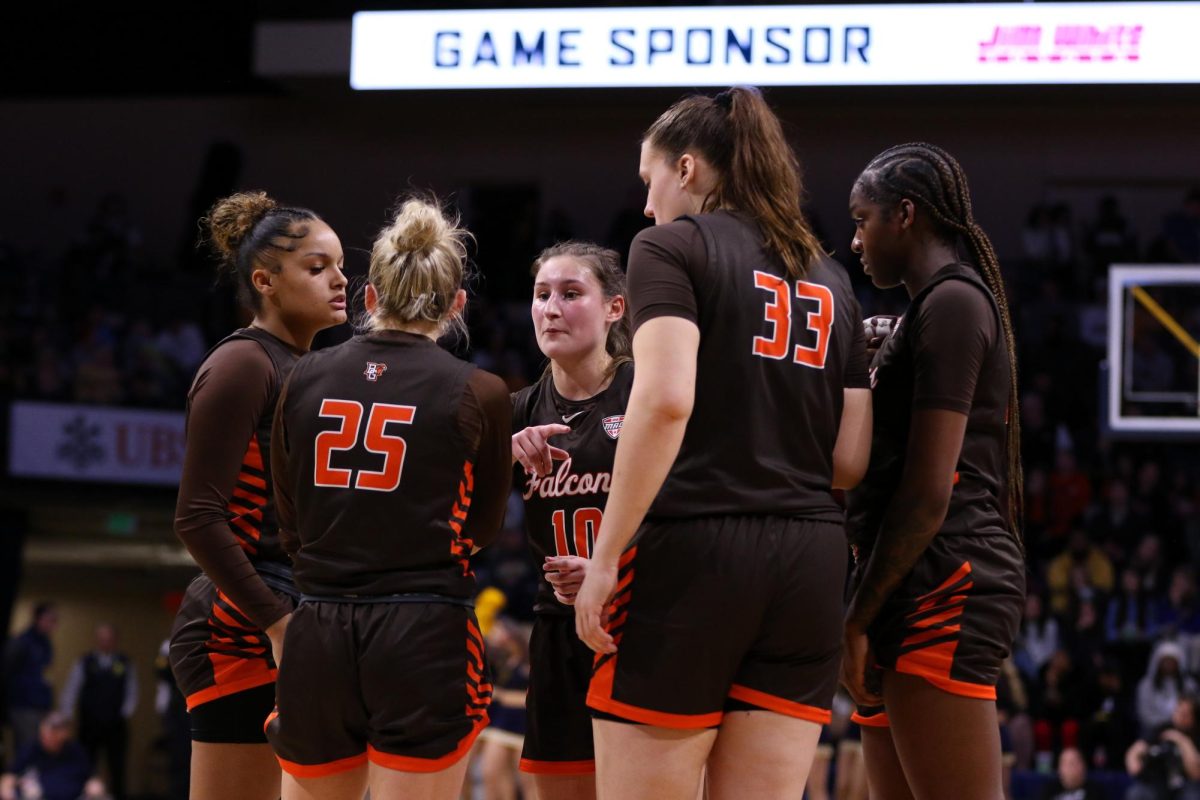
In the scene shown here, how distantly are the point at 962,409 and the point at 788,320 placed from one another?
1.50 ft

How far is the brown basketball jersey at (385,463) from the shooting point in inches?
120

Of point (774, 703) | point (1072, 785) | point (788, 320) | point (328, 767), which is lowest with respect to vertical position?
point (1072, 785)

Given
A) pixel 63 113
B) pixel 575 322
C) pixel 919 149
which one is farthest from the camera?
pixel 63 113

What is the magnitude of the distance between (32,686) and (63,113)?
8.41 m

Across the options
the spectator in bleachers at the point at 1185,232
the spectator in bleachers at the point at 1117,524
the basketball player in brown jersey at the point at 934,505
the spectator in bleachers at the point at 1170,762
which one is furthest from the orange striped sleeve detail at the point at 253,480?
the spectator in bleachers at the point at 1185,232

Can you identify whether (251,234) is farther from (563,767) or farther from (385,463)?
(563,767)

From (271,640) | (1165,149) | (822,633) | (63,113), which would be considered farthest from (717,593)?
(63,113)

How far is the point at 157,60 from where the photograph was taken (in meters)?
18.5

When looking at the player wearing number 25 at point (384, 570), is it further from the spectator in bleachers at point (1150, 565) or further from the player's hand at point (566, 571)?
the spectator in bleachers at point (1150, 565)

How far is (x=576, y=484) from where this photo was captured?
384 centimetres

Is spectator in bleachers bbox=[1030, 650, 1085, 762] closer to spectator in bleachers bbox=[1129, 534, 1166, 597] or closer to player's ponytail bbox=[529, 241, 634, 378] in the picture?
spectator in bleachers bbox=[1129, 534, 1166, 597]

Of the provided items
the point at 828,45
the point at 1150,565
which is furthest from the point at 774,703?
the point at 1150,565

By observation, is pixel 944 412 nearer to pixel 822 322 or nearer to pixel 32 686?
pixel 822 322

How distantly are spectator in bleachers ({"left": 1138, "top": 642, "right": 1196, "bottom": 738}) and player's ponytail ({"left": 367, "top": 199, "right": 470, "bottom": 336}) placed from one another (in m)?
9.56
